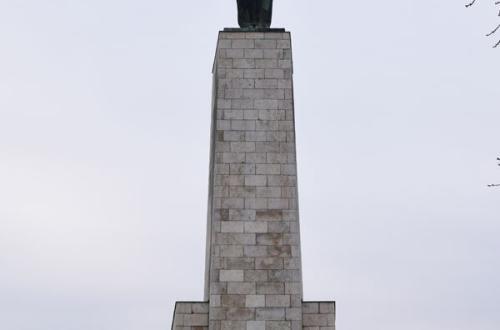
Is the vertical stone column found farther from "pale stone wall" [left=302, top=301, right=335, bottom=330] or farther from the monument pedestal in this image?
"pale stone wall" [left=302, top=301, right=335, bottom=330]

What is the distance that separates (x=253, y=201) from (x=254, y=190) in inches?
8.7

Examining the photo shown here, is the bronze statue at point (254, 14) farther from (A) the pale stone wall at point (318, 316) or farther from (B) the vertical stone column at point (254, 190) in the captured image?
(A) the pale stone wall at point (318, 316)

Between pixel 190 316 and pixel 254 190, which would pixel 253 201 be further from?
pixel 190 316

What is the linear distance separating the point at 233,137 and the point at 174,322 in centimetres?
371

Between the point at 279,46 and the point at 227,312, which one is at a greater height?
the point at 279,46

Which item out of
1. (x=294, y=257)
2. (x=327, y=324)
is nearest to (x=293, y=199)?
(x=294, y=257)

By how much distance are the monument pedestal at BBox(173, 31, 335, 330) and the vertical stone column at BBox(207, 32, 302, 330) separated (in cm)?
2

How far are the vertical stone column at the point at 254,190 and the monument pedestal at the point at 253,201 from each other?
2 centimetres

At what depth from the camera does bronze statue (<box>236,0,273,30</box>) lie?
68.3 ft

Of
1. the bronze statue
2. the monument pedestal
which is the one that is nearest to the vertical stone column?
the monument pedestal

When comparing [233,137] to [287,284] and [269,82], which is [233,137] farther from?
[287,284]

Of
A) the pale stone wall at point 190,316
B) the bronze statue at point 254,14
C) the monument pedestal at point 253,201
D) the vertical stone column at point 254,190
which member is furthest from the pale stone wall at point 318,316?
the bronze statue at point 254,14

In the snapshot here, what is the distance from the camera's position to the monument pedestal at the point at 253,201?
60.4ft

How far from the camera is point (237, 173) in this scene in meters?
19.3
